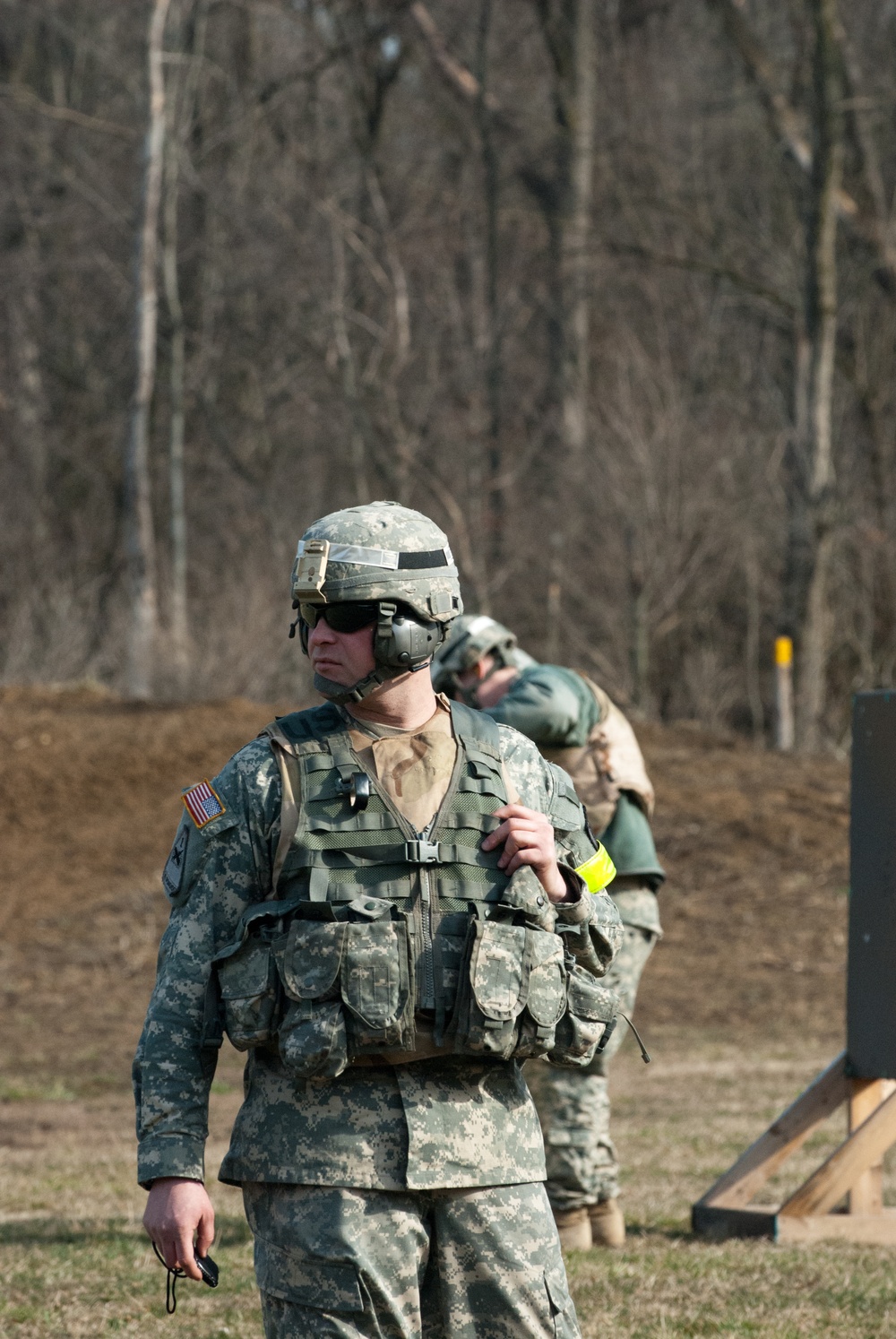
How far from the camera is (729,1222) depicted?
6812 mm

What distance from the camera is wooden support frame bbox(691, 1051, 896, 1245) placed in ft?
21.8

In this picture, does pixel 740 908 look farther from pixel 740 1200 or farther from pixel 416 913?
pixel 416 913

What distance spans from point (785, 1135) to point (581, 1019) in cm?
359

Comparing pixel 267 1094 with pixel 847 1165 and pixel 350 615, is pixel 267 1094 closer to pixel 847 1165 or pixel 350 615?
pixel 350 615

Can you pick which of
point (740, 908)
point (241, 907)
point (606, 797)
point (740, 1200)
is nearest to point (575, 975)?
point (241, 907)

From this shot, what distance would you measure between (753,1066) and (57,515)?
813 inches

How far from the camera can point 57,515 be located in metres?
29.5

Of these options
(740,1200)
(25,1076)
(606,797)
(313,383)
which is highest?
(313,383)

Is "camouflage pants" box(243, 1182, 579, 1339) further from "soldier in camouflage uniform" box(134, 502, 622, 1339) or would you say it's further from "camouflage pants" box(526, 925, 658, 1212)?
"camouflage pants" box(526, 925, 658, 1212)

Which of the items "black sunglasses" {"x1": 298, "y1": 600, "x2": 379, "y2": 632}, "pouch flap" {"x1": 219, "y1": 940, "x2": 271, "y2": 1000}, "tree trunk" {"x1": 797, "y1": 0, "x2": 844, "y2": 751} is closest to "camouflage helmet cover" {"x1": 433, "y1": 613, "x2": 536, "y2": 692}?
"black sunglasses" {"x1": 298, "y1": 600, "x2": 379, "y2": 632}

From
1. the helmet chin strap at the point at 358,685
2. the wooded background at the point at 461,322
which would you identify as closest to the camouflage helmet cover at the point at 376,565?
the helmet chin strap at the point at 358,685

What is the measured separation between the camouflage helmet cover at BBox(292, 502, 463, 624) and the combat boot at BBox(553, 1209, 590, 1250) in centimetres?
361

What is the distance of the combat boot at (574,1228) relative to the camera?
6.58 metres

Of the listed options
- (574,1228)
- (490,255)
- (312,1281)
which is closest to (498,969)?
(312,1281)
